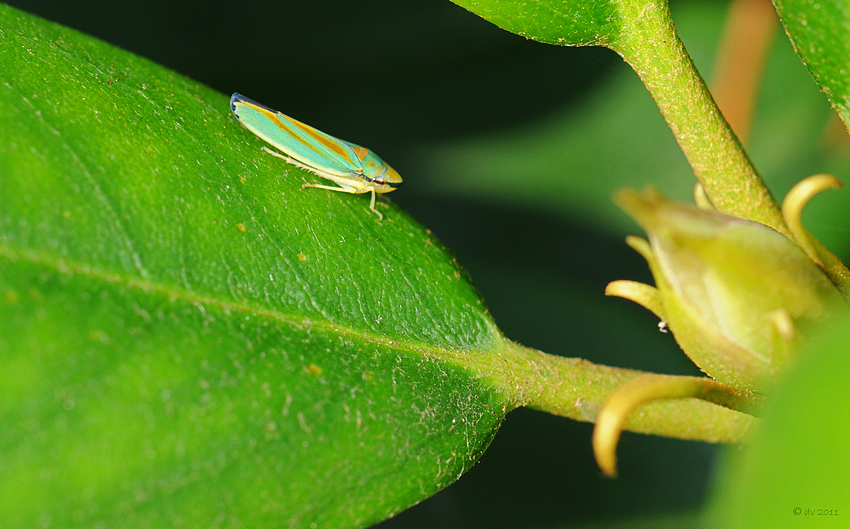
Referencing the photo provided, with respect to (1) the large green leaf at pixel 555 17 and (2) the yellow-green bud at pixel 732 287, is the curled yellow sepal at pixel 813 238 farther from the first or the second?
(1) the large green leaf at pixel 555 17

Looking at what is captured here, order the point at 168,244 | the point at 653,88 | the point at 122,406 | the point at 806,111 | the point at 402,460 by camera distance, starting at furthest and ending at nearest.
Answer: the point at 806,111 → the point at 653,88 → the point at 402,460 → the point at 168,244 → the point at 122,406

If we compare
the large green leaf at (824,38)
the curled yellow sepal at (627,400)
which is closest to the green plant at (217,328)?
the large green leaf at (824,38)

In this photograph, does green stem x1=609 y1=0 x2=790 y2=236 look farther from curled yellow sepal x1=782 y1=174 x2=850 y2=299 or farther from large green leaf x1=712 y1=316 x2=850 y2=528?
large green leaf x1=712 y1=316 x2=850 y2=528

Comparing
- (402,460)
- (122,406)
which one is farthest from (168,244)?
(402,460)

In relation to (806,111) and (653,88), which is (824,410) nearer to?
(653,88)

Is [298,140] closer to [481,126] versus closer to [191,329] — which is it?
[191,329]

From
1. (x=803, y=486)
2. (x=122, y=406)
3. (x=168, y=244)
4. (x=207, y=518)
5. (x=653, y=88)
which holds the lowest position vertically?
(x=207, y=518)

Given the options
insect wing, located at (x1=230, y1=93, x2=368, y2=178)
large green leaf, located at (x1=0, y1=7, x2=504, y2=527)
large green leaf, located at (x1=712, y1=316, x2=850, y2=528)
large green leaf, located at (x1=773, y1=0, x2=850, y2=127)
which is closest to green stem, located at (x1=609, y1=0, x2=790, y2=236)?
large green leaf, located at (x1=773, y1=0, x2=850, y2=127)
